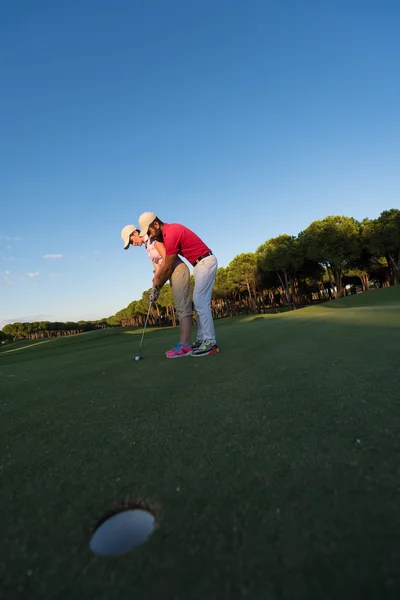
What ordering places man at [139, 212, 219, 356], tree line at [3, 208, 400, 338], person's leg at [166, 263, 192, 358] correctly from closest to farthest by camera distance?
man at [139, 212, 219, 356], person's leg at [166, 263, 192, 358], tree line at [3, 208, 400, 338]

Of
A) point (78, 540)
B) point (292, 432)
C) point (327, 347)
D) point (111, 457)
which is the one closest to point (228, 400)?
point (292, 432)

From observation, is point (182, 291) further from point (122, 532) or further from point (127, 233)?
point (122, 532)

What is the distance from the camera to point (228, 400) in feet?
7.68

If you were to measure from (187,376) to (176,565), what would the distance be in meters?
2.43

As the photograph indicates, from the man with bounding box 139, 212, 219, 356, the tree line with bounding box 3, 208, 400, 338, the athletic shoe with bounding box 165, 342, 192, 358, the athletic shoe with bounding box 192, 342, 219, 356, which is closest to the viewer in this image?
the athletic shoe with bounding box 192, 342, 219, 356

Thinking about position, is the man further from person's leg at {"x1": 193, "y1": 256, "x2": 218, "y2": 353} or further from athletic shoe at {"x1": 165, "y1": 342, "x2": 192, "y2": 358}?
athletic shoe at {"x1": 165, "y1": 342, "x2": 192, "y2": 358}

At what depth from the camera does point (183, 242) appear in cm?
519

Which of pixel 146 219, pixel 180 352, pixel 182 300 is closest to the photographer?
pixel 180 352

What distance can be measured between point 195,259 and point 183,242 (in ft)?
1.11

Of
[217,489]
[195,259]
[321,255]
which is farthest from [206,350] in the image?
[321,255]

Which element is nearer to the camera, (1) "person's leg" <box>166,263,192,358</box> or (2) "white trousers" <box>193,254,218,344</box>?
(2) "white trousers" <box>193,254,218,344</box>

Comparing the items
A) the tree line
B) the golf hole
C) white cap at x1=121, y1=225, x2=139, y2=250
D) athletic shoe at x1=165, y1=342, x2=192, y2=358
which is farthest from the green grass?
the tree line

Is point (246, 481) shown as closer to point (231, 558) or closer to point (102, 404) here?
point (231, 558)

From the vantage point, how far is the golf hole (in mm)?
1042
